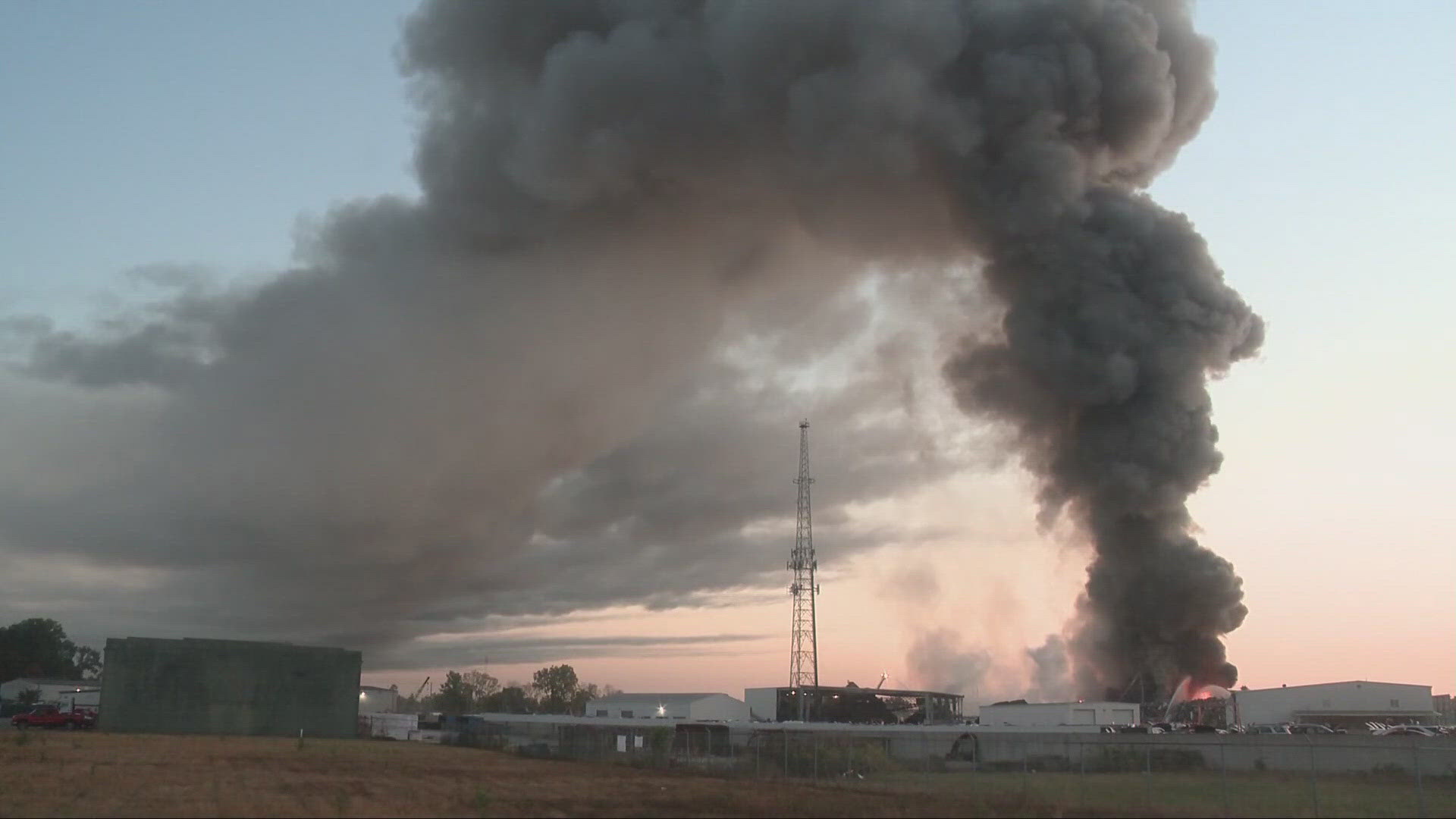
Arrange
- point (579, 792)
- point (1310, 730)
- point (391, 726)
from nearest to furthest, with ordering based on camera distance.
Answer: point (579, 792), point (1310, 730), point (391, 726)

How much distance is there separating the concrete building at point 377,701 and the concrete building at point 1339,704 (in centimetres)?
7868

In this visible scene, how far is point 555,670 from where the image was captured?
572 feet

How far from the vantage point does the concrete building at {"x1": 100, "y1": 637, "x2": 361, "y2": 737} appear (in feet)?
219

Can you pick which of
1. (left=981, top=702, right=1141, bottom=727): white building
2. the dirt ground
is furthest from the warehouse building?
the dirt ground

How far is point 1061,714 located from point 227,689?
47129 mm

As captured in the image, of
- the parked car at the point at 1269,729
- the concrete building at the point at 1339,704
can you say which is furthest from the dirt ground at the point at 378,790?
the concrete building at the point at 1339,704

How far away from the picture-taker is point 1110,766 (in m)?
38.7

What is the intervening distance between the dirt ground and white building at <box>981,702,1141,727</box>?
20.5 meters

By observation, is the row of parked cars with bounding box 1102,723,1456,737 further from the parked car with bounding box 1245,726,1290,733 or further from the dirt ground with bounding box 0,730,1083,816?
the dirt ground with bounding box 0,730,1083,816

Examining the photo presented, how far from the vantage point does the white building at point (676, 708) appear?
299 ft

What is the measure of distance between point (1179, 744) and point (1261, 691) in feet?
113

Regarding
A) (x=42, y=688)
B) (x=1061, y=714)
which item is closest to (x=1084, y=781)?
(x=1061, y=714)

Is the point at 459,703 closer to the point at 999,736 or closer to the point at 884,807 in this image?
the point at 999,736

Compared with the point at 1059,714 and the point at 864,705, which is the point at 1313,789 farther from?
the point at 864,705
